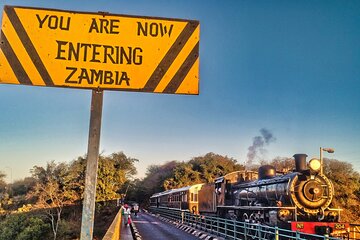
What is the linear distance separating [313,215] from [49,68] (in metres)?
12.4

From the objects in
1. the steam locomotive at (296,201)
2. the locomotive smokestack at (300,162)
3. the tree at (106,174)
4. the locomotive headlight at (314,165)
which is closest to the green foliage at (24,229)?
the tree at (106,174)

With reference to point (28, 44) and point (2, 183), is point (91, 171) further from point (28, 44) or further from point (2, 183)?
point (2, 183)

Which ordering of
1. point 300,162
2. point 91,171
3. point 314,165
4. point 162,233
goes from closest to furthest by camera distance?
point 91,171, point 314,165, point 300,162, point 162,233

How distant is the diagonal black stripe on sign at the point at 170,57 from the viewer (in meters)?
3.42

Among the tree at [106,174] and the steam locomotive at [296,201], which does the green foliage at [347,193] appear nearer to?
the steam locomotive at [296,201]

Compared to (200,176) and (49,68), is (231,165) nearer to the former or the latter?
(200,176)

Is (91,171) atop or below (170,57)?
below

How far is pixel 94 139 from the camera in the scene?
10.5 feet

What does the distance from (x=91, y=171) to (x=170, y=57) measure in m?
1.34

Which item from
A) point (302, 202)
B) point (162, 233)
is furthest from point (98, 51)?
point (162, 233)

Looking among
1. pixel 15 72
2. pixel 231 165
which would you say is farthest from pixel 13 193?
pixel 15 72

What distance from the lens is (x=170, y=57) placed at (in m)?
3.47

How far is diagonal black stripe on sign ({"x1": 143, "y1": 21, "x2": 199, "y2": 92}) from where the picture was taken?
3.42 meters

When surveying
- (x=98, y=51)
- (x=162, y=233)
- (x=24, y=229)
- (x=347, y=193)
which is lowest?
(x=24, y=229)
